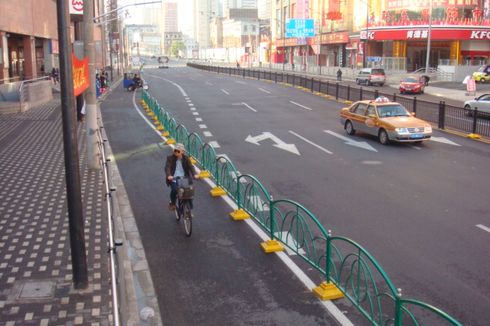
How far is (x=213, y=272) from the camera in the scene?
8.92 meters

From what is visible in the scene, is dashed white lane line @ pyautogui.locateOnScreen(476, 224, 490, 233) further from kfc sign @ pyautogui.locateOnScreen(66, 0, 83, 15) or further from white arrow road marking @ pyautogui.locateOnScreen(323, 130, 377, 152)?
kfc sign @ pyautogui.locateOnScreen(66, 0, 83, 15)

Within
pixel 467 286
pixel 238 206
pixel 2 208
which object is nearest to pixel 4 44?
pixel 2 208

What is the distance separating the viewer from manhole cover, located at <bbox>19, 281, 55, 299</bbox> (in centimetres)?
772

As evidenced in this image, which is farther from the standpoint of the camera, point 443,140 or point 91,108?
point 443,140

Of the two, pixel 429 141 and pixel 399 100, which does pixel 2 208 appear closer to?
pixel 429 141

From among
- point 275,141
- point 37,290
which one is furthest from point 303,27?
point 37,290

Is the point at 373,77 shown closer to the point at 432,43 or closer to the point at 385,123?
the point at 432,43

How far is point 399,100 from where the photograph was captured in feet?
101

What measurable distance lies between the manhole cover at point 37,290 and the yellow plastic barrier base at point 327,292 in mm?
3795

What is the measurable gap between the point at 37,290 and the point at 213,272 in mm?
2666

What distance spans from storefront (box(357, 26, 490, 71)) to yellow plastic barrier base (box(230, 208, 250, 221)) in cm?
5840

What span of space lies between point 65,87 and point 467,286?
6.56 meters

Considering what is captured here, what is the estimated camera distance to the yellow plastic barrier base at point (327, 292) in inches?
310

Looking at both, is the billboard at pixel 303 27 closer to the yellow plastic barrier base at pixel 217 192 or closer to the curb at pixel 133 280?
the yellow plastic barrier base at pixel 217 192
